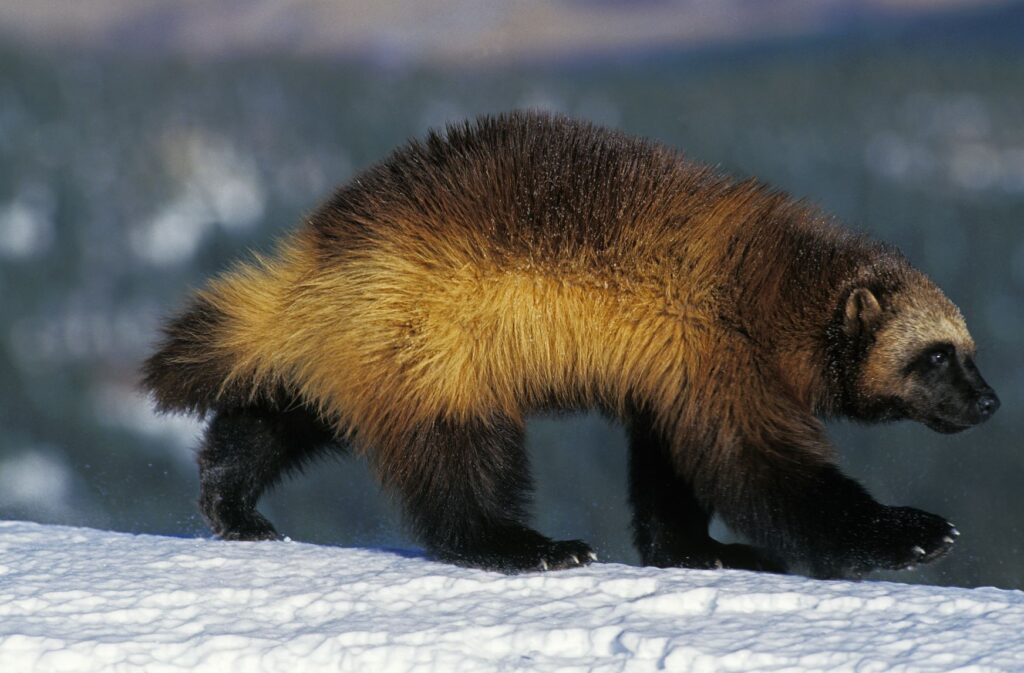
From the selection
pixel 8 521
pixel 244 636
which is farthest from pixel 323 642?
pixel 8 521

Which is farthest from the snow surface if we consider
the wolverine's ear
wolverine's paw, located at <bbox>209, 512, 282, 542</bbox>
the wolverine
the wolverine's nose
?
the wolverine's ear

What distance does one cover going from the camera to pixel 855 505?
321 centimetres

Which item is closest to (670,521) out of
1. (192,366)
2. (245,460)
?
(245,460)

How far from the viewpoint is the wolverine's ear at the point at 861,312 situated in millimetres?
3484

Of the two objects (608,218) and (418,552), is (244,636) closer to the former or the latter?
(418,552)

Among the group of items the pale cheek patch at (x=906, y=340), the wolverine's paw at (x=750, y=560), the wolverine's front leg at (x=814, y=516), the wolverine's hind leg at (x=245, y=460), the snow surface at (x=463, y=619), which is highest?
the pale cheek patch at (x=906, y=340)

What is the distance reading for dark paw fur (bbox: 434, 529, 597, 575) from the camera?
10.9ft

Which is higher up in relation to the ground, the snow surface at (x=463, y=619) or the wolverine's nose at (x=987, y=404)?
the wolverine's nose at (x=987, y=404)

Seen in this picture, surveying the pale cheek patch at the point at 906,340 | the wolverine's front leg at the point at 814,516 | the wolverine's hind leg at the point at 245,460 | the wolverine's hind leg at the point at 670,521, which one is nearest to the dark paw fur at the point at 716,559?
the wolverine's hind leg at the point at 670,521

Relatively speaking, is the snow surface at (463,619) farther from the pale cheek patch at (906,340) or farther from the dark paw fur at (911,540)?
the pale cheek patch at (906,340)

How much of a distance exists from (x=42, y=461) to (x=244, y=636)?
122ft

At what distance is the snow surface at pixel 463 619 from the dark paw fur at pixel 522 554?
0.05 meters

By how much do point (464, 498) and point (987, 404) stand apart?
143cm

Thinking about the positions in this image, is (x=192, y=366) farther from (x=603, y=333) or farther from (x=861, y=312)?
(x=861, y=312)
